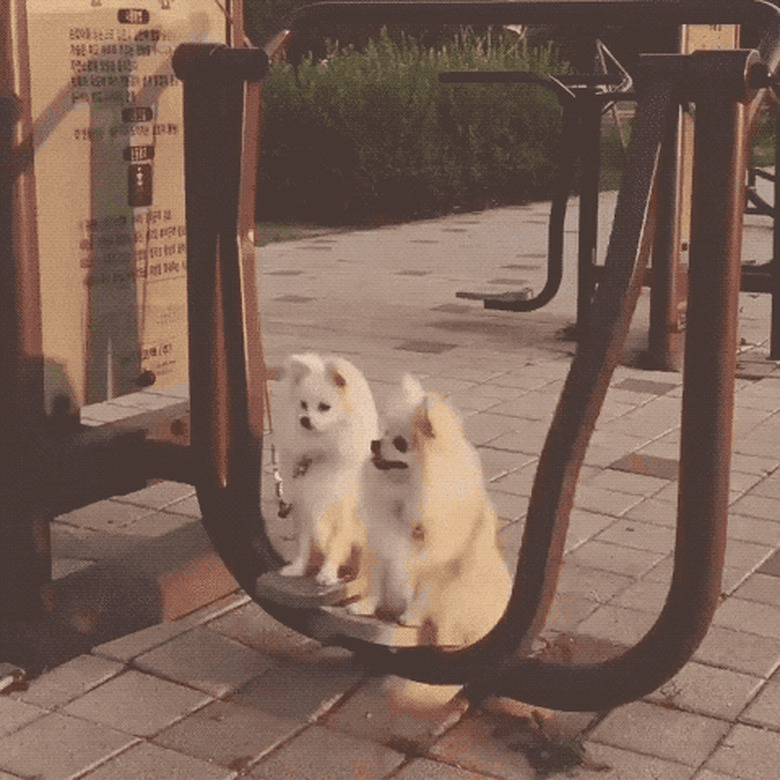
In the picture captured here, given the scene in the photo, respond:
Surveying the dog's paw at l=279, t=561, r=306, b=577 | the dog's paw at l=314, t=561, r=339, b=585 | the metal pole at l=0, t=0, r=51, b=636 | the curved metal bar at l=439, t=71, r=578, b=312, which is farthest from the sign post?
the curved metal bar at l=439, t=71, r=578, b=312

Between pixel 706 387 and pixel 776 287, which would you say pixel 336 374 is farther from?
pixel 776 287

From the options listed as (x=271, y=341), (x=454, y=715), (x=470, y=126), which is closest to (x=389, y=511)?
(x=454, y=715)

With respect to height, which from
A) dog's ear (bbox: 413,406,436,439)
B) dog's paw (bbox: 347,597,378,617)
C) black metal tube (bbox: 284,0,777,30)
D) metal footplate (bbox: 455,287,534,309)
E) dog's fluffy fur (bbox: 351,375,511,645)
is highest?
black metal tube (bbox: 284,0,777,30)

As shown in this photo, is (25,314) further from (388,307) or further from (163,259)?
(388,307)

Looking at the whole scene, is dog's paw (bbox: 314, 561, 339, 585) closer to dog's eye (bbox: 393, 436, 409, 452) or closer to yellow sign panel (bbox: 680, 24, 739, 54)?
dog's eye (bbox: 393, 436, 409, 452)

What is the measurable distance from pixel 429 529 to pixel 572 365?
497 millimetres

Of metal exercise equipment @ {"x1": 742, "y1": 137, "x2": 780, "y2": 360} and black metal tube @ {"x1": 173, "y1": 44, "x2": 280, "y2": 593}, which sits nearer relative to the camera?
black metal tube @ {"x1": 173, "y1": 44, "x2": 280, "y2": 593}

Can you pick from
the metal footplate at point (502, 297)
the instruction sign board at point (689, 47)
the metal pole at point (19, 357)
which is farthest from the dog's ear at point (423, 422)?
the metal footplate at point (502, 297)

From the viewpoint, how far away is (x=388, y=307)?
833 cm

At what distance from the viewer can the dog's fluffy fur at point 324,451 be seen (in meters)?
2.96

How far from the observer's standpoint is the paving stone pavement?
288 centimetres

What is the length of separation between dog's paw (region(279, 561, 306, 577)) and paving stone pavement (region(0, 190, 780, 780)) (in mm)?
239

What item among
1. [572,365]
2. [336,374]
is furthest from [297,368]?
[572,365]

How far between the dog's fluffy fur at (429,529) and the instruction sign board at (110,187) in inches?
A: 38.9
